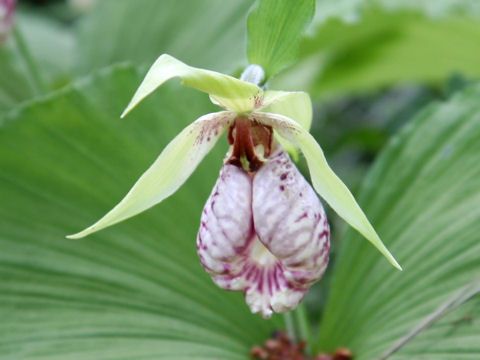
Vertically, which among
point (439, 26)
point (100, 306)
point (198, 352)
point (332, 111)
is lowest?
point (198, 352)

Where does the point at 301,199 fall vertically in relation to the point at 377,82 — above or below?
below

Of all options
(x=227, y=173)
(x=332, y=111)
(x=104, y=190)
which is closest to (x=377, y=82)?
(x=332, y=111)

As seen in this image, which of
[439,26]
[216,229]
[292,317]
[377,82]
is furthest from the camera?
[377,82]

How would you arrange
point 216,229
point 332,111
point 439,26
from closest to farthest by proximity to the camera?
1. point 216,229
2. point 439,26
3. point 332,111

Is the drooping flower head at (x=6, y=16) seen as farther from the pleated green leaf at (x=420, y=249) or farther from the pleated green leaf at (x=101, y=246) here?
the pleated green leaf at (x=420, y=249)

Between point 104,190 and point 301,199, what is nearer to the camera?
point 301,199

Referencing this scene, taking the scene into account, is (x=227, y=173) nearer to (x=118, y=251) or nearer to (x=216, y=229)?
(x=216, y=229)

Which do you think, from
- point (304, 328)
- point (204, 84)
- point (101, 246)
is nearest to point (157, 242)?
point (101, 246)
